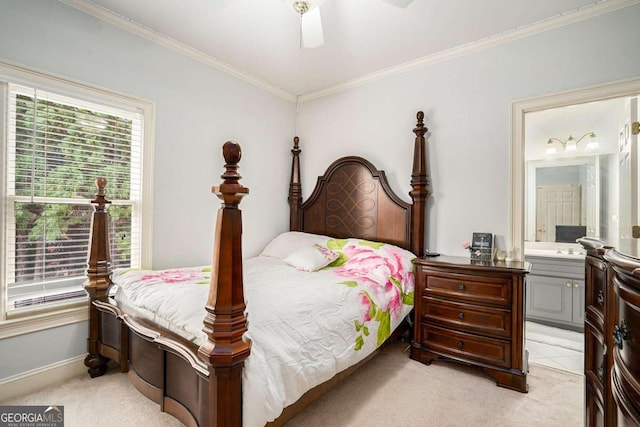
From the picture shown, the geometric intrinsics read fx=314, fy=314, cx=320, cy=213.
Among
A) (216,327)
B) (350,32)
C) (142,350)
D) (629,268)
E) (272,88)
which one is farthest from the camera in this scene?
(272,88)

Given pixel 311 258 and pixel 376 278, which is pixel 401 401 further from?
pixel 311 258

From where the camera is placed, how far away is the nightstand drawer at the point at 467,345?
2.17 m

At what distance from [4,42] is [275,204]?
2520 millimetres

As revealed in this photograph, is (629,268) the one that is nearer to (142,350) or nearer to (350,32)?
(142,350)

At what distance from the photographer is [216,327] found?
1.20m

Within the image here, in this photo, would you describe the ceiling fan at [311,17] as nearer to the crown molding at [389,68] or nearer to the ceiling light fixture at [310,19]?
the ceiling light fixture at [310,19]

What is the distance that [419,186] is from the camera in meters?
2.91

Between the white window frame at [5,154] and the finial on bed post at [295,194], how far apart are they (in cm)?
163

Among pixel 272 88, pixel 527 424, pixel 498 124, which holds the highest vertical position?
pixel 272 88

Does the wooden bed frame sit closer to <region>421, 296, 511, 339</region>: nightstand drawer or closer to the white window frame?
the white window frame

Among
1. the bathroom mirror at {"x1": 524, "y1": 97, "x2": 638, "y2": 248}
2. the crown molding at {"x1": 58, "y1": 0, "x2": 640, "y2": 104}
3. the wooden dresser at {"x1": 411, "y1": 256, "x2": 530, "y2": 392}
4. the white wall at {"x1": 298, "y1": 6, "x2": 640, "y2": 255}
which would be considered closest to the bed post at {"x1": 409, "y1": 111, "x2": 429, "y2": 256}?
the white wall at {"x1": 298, "y1": 6, "x2": 640, "y2": 255}

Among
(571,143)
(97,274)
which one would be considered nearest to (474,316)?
(97,274)

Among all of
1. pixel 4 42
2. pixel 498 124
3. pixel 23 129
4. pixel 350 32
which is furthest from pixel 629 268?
pixel 4 42

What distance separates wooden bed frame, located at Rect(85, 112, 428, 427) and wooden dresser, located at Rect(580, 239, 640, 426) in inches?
43.8
